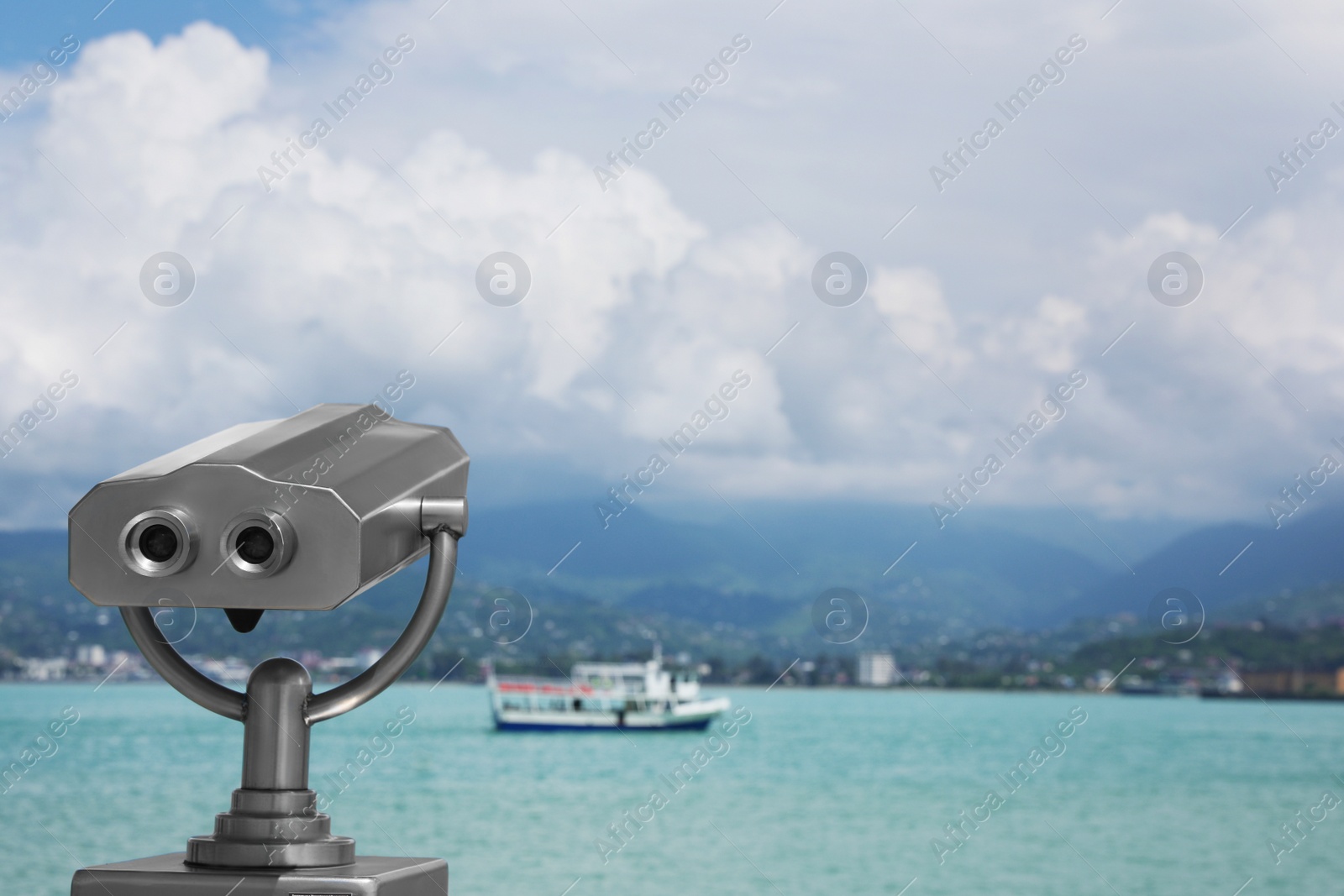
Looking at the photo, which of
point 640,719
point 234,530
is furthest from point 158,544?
point 640,719

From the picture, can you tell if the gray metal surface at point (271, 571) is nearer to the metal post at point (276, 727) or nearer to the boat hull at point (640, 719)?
the metal post at point (276, 727)

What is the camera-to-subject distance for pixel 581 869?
2877 cm

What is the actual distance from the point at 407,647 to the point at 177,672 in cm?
19

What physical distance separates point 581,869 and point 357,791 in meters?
14.8

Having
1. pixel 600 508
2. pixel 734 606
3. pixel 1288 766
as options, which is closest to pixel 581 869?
pixel 600 508

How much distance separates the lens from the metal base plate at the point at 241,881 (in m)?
0.98

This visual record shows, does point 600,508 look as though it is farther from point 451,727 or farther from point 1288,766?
point 451,727

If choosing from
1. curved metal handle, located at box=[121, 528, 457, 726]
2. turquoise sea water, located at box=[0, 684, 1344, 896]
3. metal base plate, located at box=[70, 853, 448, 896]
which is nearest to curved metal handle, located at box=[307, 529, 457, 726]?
curved metal handle, located at box=[121, 528, 457, 726]

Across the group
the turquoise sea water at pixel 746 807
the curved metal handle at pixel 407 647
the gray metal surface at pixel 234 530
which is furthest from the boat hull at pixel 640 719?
the gray metal surface at pixel 234 530

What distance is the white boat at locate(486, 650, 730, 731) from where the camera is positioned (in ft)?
171

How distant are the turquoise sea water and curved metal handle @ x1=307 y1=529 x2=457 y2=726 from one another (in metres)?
22.9

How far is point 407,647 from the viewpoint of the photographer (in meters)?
1.07

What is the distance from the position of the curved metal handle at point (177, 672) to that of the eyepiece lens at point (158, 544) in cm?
11

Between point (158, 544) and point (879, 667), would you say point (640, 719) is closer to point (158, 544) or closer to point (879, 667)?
point (158, 544)
